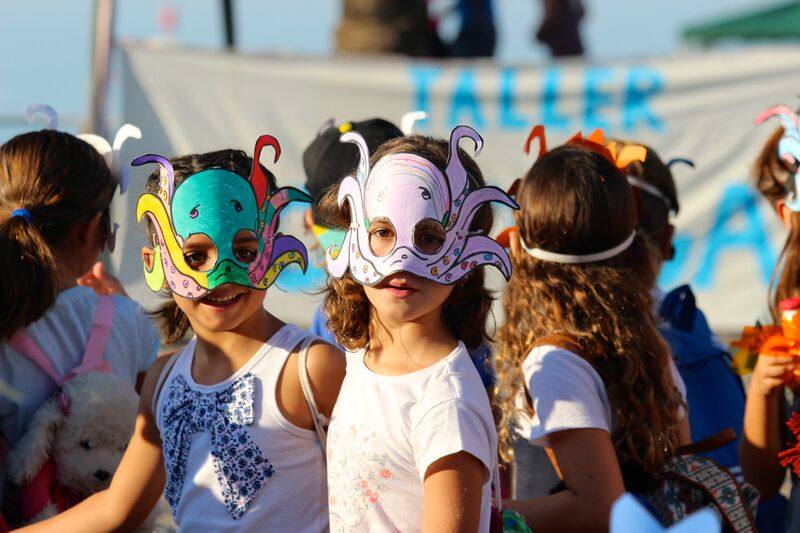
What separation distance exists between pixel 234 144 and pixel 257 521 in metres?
4.67

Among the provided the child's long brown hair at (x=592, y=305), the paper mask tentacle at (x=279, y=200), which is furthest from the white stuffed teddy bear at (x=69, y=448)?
the child's long brown hair at (x=592, y=305)

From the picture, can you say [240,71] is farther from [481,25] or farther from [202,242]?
[202,242]

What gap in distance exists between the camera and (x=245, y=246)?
7.70ft

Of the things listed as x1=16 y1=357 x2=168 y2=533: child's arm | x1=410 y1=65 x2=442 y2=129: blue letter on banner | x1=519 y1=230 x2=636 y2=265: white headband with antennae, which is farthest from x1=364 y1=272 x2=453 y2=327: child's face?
x1=410 y1=65 x2=442 y2=129: blue letter on banner

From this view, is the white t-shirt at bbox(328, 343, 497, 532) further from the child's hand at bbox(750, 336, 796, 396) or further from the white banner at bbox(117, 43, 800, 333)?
the white banner at bbox(117, 43, 800, 333)

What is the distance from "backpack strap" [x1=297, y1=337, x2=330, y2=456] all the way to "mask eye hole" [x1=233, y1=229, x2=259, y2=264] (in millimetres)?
226

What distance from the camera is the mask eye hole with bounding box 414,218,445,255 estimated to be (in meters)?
2.17

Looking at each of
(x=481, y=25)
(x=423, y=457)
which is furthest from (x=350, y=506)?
(x=481, y=25)

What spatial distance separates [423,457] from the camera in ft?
6.72

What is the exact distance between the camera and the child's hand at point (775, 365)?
2770 millimetres

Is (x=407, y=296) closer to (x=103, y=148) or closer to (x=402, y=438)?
(x=402, y=438)

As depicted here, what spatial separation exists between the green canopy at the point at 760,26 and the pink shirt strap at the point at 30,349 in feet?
33.5

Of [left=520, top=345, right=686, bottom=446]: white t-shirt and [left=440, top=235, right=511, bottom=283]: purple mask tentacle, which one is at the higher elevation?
[left=440, top=235, right=511, bottom=283]: purple mask tentacle

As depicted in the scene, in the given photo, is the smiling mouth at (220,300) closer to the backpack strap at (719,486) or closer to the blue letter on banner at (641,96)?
the backpack strap at (719,486)
